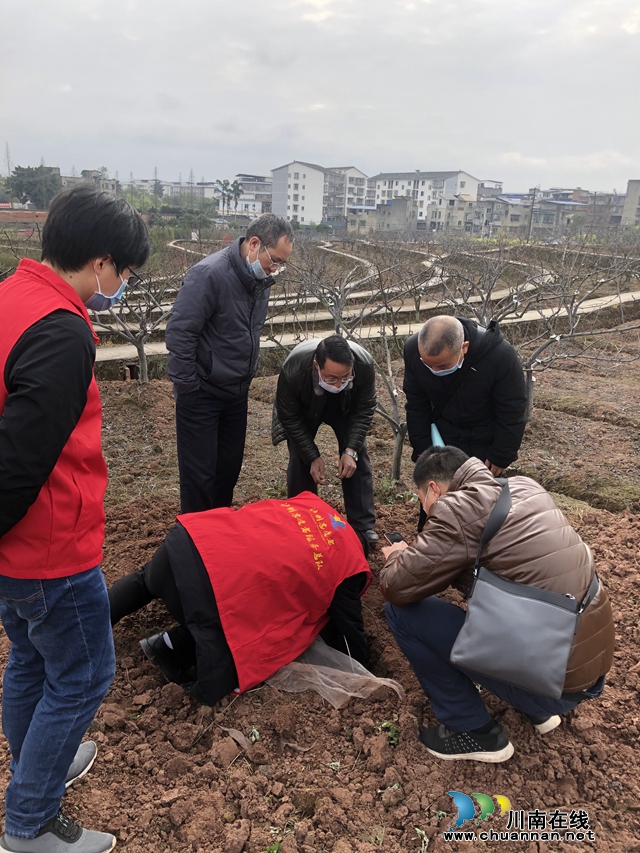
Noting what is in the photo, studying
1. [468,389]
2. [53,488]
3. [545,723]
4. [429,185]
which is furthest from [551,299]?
[429,185]

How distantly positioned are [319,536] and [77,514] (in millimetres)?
1034

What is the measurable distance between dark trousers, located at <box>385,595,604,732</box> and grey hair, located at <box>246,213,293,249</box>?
1.80m

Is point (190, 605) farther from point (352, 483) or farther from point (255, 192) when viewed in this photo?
point (255, 192)

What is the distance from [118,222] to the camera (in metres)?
1.33

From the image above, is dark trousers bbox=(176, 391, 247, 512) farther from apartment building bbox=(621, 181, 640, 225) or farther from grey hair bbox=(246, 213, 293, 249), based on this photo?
apartment building bbox=(621, 181, 640, 225)

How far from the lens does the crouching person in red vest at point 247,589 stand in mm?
2020

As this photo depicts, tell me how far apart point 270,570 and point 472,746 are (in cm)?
86

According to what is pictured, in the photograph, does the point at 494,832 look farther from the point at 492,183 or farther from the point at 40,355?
the point at 492,183

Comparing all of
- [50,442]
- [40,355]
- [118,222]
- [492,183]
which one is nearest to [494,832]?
[50,442]

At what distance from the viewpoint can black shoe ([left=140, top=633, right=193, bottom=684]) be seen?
232 cm

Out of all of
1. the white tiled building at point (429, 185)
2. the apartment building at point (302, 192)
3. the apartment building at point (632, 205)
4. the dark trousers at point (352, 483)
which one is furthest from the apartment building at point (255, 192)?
the dark trousers at point (352, 483)

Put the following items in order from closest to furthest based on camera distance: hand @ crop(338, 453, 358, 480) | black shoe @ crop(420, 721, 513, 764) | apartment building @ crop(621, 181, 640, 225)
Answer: black shoe @ crop(420, 721, 513, 764), hand @ crop(338, 453, 358, 480), apartment building @ crop(621, 181, 640, 225)

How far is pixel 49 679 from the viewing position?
1.43m

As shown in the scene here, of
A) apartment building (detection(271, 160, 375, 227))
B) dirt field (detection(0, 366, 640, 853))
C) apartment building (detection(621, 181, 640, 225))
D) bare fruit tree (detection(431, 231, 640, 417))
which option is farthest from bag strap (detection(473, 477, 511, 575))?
apartment building (detection(271, 160, 375, 227))
